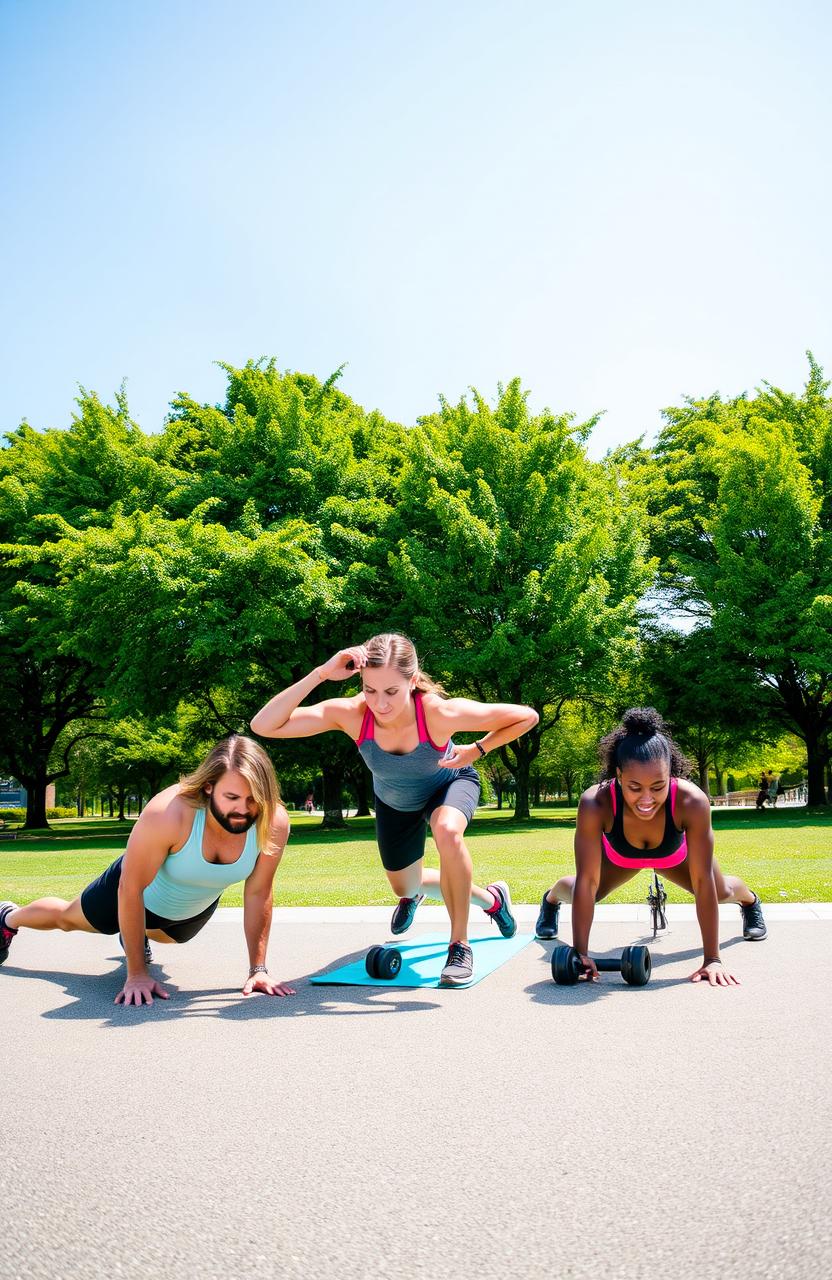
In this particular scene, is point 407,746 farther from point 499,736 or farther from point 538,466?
point 538,466

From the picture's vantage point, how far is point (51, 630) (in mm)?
27125

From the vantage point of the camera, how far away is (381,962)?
5.53 metres

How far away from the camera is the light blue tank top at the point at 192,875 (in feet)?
16.7

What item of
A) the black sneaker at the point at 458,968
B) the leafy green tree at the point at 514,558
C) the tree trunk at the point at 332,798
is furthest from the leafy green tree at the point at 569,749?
the black sneaker at the point at 458,968

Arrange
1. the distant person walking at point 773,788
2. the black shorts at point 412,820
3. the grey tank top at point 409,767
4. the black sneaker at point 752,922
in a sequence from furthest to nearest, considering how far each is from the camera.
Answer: the distant person walking at point 773,788, the black sneaker at point 752,922, the black shorts at point 412,820, the grey tank top at point 409,767

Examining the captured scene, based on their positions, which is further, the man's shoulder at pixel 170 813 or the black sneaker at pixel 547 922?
the black sneaker at pixel 547 922

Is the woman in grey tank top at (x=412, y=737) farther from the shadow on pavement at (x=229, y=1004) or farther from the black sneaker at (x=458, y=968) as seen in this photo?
the shadow on pavement at (x=229, y=1004)

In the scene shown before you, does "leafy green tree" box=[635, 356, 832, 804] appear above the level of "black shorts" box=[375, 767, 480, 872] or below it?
above

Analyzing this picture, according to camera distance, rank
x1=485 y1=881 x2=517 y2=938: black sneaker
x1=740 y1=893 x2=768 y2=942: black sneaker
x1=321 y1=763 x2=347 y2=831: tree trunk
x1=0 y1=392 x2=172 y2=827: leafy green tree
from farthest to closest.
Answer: x1=321 y1=763 x2=347 y2=831: tree trunk < x1=0 y1=392 x2=172 y2=827: leafy green tree < x1=485 y1=881 x2=517 y2=938: black sneaker < x1=740 y1=893 x2=768 y2=942: black sneaker

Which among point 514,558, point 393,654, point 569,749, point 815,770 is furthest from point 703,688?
point 393,654

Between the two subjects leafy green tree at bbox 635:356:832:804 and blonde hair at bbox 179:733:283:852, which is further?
leafy green tree at bbox 635:356:832:804

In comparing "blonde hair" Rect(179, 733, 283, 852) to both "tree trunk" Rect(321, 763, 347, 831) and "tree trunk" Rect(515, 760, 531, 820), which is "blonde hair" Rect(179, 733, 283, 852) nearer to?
"tree trunk" Rect(321, 763, 347, 831)

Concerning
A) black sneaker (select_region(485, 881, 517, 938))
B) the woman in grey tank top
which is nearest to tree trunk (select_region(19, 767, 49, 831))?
black sneaker (select_region(485, 881, 517, 938))

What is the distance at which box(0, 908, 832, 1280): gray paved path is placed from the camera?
2.25m
